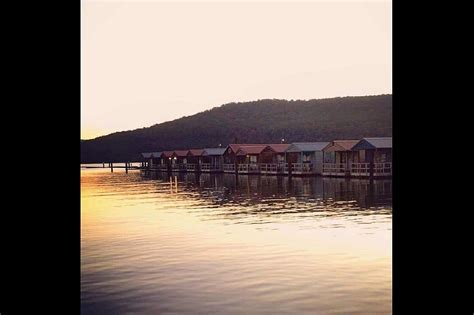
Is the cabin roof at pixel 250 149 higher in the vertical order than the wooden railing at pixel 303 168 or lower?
higher

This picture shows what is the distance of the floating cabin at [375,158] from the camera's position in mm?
47822

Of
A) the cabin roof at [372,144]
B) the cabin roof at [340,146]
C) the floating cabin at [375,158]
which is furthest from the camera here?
the cabin roof at [340,146]

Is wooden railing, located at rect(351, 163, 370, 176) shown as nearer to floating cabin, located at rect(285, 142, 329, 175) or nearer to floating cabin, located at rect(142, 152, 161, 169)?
floating cabin, located at rect(285, 142, 329, 175)

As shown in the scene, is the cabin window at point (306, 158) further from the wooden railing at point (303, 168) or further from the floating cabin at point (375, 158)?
the floating cabin at point (375, 158)

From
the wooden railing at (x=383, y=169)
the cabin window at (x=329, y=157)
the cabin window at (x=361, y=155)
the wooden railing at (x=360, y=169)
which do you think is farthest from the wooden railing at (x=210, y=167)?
the wooden railing at (x=383, y=169)

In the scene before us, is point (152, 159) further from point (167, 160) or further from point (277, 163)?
point (277, 163)

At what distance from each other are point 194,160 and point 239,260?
73.5 meters

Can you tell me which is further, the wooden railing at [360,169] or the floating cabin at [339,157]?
the floating cabin at [339,157]

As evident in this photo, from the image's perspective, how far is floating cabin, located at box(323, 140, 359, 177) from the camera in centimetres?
5276

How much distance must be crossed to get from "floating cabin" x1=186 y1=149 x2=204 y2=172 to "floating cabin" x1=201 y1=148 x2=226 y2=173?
698mm

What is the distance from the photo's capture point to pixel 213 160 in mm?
80875
